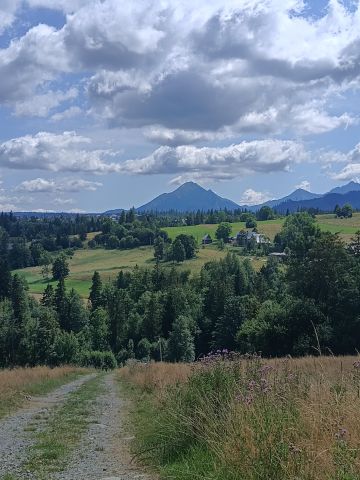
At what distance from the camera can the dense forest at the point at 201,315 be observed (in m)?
57.2

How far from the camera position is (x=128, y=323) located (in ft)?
342

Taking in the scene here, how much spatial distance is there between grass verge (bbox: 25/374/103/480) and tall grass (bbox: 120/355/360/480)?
5.52ft

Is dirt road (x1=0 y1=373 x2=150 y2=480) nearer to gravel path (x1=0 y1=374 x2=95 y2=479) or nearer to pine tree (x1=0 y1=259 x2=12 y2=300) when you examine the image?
gravel path (x1=0 y1=374 x2=95 y2=479)

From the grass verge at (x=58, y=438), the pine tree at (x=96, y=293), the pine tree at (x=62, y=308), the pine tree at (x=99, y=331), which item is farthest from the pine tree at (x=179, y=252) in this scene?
the grass verge at (x=58, y=438)

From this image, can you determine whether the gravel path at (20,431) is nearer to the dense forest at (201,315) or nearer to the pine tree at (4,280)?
the dense forest at (201,315)

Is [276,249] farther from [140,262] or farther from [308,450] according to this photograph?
[308,450]

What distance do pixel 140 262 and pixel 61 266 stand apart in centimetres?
2850

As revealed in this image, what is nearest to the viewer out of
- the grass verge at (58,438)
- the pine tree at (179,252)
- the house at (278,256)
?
the grass verge at (58,438)

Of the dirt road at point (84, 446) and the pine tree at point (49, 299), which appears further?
the pine tree at point (49, 299)

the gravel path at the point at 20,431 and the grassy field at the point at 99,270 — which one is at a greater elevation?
the gravel path at the point at 20,431

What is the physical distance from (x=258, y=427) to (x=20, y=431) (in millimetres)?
8785

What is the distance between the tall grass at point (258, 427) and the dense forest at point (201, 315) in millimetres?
27221

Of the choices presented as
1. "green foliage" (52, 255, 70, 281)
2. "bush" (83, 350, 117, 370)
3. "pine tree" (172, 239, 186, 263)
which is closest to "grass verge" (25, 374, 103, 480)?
"bush" (83, 350, 117, 370)

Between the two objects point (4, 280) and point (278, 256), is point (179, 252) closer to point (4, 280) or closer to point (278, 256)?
point (278, 256)
